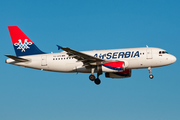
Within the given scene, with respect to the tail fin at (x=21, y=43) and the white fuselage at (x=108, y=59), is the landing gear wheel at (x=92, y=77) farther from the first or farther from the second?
the tail fin at (x=21, y=43)

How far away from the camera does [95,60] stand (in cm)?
4456

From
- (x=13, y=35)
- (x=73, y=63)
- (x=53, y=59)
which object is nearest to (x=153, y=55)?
(x=73, y=63)

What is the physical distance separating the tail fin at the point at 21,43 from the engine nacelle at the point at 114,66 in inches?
444

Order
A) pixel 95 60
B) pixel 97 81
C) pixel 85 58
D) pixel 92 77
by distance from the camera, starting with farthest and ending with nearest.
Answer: pixel 97 81, pixel 92 77, pixel 95 60, pixel 85 58

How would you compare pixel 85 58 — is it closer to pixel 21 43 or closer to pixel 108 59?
pixel 108 59

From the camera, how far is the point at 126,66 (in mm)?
44531

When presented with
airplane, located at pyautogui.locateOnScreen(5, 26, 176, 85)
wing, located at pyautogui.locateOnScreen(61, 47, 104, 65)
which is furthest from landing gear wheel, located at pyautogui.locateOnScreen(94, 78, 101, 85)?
wing, located at pyautogui.locateOnScreen(61, 47, 104, 65)

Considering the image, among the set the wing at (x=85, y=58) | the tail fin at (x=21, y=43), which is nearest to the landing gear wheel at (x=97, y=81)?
the wing at (x=85, y=58)

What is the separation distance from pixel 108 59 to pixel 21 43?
14.9 m

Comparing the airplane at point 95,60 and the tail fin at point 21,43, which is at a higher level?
the tail fin at point 21,43

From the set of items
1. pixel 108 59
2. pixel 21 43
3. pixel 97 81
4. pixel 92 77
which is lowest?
pixel 97 81

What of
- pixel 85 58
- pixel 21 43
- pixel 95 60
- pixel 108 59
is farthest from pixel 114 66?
pixel 21 43

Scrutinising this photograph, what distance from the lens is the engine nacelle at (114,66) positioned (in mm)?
43750

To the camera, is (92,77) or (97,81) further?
(97,81)
